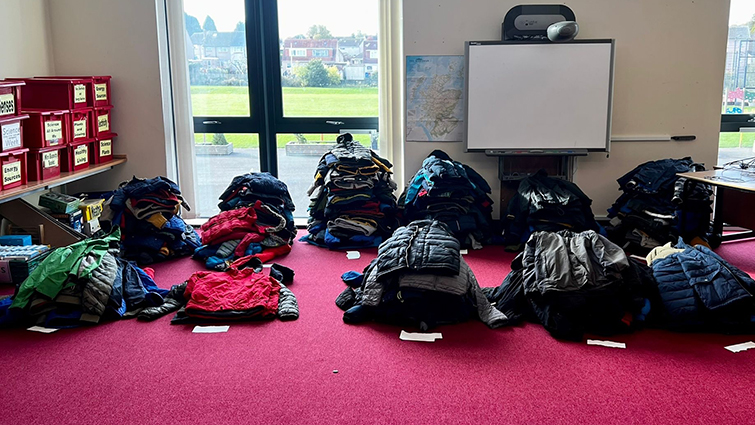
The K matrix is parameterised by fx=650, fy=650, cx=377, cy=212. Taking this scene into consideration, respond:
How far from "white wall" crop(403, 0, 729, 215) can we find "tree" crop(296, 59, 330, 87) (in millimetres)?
802

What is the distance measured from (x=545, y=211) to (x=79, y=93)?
138 inches

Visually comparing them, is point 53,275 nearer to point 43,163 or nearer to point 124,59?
point 43,163

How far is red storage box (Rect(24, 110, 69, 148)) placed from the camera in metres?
4.28

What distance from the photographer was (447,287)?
3225 millimetres

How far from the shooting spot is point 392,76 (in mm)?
5246

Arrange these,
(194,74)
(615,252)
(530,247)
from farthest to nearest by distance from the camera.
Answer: (194,74), (530,247), (615,252)

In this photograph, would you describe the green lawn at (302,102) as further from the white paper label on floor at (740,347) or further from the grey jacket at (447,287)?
the white paper label on floor at (740,347)

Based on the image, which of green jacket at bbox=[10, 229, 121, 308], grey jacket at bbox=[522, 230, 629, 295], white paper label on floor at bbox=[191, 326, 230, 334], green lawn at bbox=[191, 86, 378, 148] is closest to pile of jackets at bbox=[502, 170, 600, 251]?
grey jacket at bbox=[522, 230, 629, 295]

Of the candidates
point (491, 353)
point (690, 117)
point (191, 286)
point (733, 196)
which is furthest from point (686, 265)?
point (191, 286)

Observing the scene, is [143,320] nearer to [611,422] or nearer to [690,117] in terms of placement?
[611,422]

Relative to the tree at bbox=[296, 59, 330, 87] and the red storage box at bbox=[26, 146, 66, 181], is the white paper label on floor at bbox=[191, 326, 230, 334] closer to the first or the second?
the red storage box at bbox=[26, 146, 66, 181]

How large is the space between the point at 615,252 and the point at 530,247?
0.43 metres

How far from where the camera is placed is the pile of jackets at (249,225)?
4.45 metres

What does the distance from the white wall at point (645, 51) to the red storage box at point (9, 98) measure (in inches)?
107
